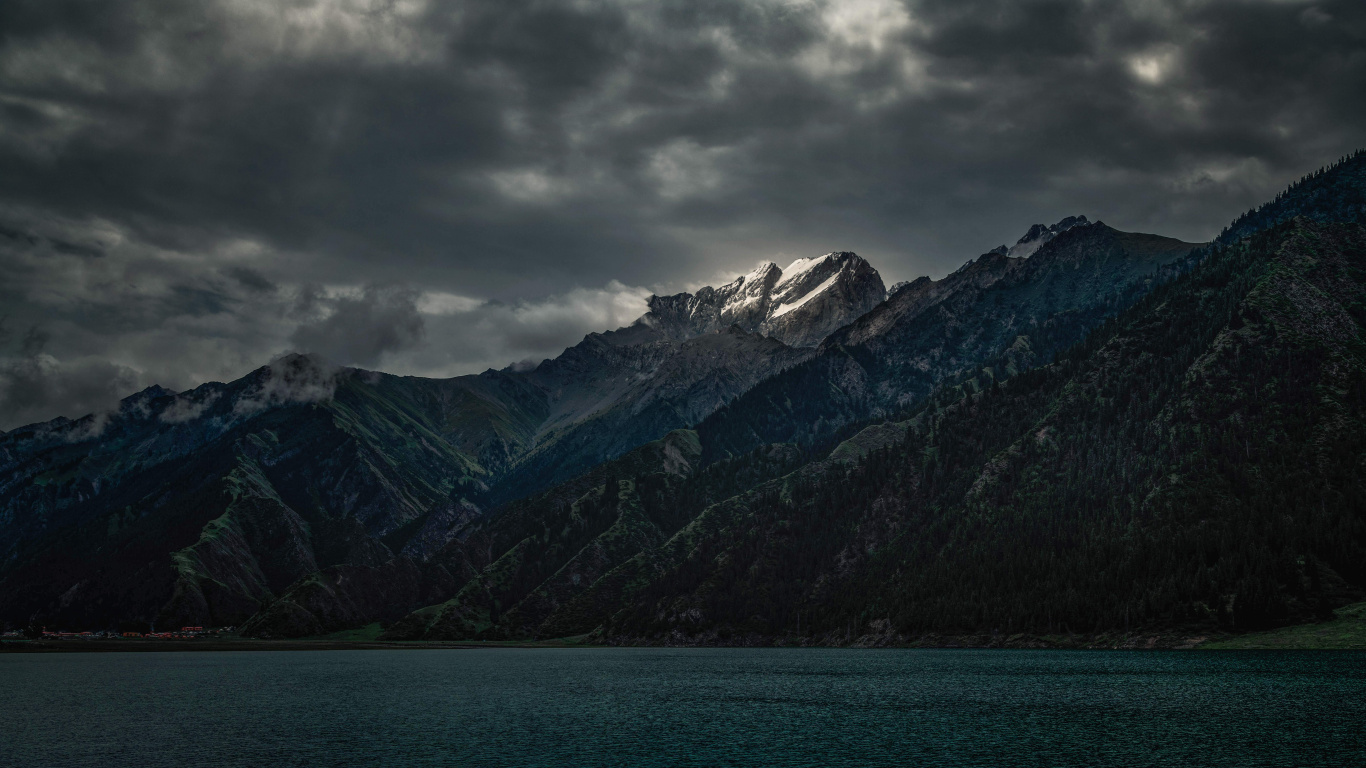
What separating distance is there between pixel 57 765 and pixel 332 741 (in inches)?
1089

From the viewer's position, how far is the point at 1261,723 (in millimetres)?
107188

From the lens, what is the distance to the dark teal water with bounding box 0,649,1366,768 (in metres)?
95.2

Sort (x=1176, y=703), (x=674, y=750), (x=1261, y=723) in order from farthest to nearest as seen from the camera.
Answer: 1. (x=1176, y=703)
2. (x=1261, y=723)
3. (x=674, y=750)

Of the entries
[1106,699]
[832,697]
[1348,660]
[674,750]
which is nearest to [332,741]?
[674,750]

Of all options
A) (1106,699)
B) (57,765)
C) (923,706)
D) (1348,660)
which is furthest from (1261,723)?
(57,765)

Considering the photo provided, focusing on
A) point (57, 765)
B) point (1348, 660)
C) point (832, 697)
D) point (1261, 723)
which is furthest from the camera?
point (1348, 660)

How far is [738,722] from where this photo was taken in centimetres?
12312

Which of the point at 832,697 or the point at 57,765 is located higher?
the point at 57,765

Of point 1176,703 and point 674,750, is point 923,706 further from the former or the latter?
point 674,750

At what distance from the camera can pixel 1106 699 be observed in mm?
137375

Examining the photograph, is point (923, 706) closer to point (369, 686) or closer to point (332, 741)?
point (332, 741)

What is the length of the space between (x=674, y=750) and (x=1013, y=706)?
198 ft

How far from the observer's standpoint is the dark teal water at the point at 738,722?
9519 centimetres

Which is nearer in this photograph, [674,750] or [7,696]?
[674,750]
